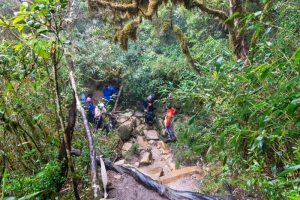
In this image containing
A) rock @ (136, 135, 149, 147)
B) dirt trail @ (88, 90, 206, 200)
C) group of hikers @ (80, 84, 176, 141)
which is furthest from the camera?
rock @ (136, 135, 149, 147)

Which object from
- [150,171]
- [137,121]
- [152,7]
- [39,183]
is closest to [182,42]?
[152,7]

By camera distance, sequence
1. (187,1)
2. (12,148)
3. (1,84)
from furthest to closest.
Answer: (187,1) → (1,84) → (12,148)

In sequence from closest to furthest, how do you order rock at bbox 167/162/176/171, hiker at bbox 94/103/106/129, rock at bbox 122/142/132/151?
1. hiker at bbox 94/103/106/129
2. rock at bbox 167/162/176/171
3. rock at bbox 122/142/132/151

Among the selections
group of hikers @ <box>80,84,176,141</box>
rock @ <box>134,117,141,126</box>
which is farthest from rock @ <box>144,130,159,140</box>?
rock @ <box>134,117,141,126</box>

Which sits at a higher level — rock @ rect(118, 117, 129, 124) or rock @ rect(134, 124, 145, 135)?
rock @ rect(118, 117, 129, 124)

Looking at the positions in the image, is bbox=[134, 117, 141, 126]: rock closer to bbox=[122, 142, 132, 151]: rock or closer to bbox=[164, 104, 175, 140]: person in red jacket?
bbox=[122, 142, 132, 151]: rock

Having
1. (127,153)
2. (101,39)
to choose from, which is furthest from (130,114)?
(101,39)

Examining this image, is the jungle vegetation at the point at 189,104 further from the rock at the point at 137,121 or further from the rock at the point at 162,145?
the rock at the point at 137,121

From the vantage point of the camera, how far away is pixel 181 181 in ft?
17.5

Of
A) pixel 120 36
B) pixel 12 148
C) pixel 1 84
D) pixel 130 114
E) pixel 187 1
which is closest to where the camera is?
pixel 12 148

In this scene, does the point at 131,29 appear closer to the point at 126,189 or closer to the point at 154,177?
the point at 154,177

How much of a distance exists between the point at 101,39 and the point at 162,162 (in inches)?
242

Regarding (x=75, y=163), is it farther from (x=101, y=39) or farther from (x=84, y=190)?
(x=101, y=39)

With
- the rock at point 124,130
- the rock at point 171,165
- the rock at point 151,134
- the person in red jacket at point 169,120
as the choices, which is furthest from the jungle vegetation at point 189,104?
the rock at point 124,130
